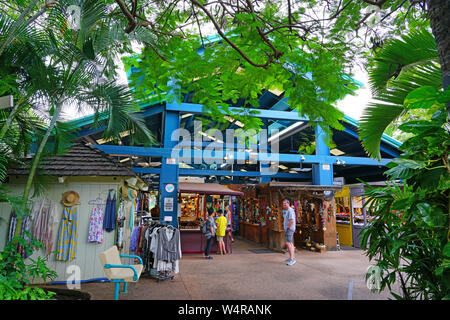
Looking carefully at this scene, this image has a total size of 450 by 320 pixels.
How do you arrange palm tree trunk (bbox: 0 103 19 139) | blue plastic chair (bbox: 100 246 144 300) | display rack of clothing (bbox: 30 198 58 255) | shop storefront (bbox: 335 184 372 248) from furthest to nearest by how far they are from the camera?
1. shop storefront (bbox: 335 184 372 248)
2. display rack of clothing (bbox: 30 198 58 255)
3. blue plastic chair (bbox: 100 246 144 300)
4. palm tree trunk (bbox: 0 103 19 139)

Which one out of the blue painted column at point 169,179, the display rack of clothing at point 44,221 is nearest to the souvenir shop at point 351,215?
the blue painted column at point 169,179

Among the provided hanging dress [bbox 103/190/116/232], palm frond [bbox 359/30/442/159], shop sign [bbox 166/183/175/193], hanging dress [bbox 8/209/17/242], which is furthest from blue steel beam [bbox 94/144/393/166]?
palm frond [bbox 359/30/442/159]

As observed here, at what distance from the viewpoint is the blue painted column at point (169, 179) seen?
8555 millimetres

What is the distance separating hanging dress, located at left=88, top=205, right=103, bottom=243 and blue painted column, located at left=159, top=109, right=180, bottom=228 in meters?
2.77

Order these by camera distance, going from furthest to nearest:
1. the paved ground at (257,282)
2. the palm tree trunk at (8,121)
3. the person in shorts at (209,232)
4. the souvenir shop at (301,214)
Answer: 1. the souvenir shop at (301,214)
2. the person in shorts at (209,232)
3. the paved ground at (257,282)
4. the palm tree trunk at (8,121)

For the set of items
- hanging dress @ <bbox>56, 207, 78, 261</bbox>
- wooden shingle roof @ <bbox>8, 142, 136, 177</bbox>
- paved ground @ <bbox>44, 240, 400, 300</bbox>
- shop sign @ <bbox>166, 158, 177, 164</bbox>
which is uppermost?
shop sign @ <bbox>166, 158, 177, 164</bbox>

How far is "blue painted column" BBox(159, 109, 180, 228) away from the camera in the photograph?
8.55 metres

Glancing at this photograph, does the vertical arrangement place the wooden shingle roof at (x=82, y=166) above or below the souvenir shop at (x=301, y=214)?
above

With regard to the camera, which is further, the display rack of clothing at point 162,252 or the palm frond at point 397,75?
the display rack of clothing at point 162,252

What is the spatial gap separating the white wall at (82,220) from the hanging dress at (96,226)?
0.39 ft

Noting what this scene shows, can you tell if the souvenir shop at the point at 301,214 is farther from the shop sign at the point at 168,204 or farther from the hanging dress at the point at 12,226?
the hanging dress at the point at 12,226

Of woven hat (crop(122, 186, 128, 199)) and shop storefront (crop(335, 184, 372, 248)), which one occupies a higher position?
woven hat (crop(122, 186, 128, 199))

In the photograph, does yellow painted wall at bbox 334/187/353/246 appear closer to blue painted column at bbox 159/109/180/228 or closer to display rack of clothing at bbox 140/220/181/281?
blue painted column at bbox 159/109/180/228

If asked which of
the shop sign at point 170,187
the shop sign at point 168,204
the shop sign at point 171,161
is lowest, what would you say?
the shop sign at point 168,204
